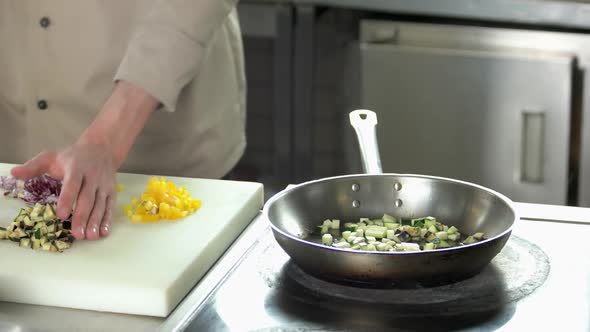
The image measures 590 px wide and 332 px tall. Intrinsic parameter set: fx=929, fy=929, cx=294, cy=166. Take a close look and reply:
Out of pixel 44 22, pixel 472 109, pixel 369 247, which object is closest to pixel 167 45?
pixel 44 22

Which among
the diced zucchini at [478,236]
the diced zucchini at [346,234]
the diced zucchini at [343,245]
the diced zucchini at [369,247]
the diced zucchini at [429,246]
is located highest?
the diced zucchini at [369,247]

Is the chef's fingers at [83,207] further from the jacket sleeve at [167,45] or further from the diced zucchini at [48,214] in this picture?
the jacket sleeve at [167,45]

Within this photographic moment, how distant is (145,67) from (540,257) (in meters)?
0.65

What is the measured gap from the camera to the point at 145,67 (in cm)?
139

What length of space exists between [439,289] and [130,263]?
339mm

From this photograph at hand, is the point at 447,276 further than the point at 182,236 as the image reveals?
No

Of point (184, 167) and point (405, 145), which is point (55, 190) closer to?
point (184, 167)

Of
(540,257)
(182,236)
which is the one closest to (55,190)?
(182,236)

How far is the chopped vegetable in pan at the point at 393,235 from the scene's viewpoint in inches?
40.2

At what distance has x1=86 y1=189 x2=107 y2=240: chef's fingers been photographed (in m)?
1.10

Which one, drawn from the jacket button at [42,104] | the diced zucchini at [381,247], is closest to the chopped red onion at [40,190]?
the jacket button at [42,104]

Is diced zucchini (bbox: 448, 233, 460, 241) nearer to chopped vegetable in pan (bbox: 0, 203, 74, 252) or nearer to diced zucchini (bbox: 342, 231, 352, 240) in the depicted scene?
diced zucchini (bbox: 342, 231, 352, 240)

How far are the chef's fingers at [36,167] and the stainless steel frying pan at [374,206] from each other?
362mm

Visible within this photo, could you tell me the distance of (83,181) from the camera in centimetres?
119
